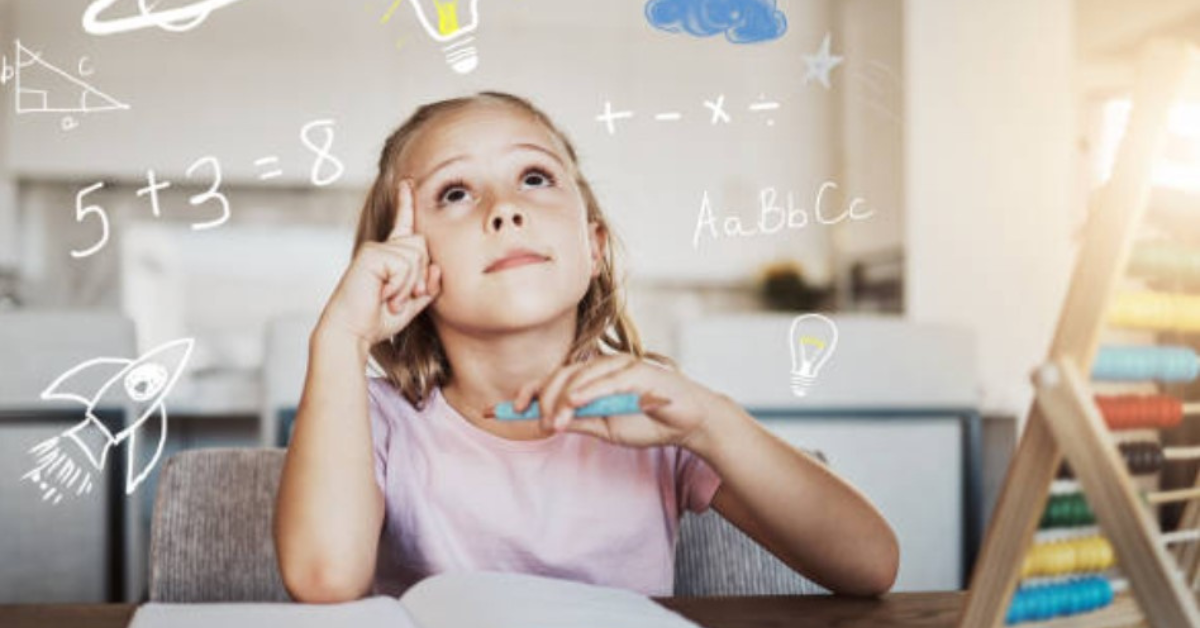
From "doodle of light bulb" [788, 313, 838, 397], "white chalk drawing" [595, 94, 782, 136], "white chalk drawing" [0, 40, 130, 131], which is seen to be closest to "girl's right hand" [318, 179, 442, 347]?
"doodle of light bulb" [788, 313, 838, 397]

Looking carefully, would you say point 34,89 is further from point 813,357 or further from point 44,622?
point 44,622

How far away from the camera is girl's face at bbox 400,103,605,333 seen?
82 centimetres

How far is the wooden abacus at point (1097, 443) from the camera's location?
0.44m

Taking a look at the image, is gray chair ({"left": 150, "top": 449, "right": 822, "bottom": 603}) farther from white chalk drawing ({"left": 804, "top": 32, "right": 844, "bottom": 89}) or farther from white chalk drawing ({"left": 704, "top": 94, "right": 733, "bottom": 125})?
white chalk drawing ({"left": 704, "top": 94, "right": 733, "bottom": 125})

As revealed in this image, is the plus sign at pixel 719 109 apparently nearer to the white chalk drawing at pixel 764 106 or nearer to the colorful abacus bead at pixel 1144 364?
the white chalk drawing at pixel 764 106

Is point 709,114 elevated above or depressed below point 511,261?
above

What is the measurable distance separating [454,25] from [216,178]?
2.01 m

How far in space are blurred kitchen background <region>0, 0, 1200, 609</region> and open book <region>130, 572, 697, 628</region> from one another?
2.11 meters

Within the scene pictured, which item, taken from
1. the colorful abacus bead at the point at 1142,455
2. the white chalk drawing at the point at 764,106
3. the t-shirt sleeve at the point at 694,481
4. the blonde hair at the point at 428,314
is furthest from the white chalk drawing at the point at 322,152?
the colorful abacus bead at the point at 1142,455

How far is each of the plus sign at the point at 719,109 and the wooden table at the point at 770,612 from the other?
3.20 m

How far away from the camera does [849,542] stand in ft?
2.33

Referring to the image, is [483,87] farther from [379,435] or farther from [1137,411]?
[1137,411]

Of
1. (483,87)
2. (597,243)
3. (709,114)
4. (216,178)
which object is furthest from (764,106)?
(597,243)

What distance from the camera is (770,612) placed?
60 cm
